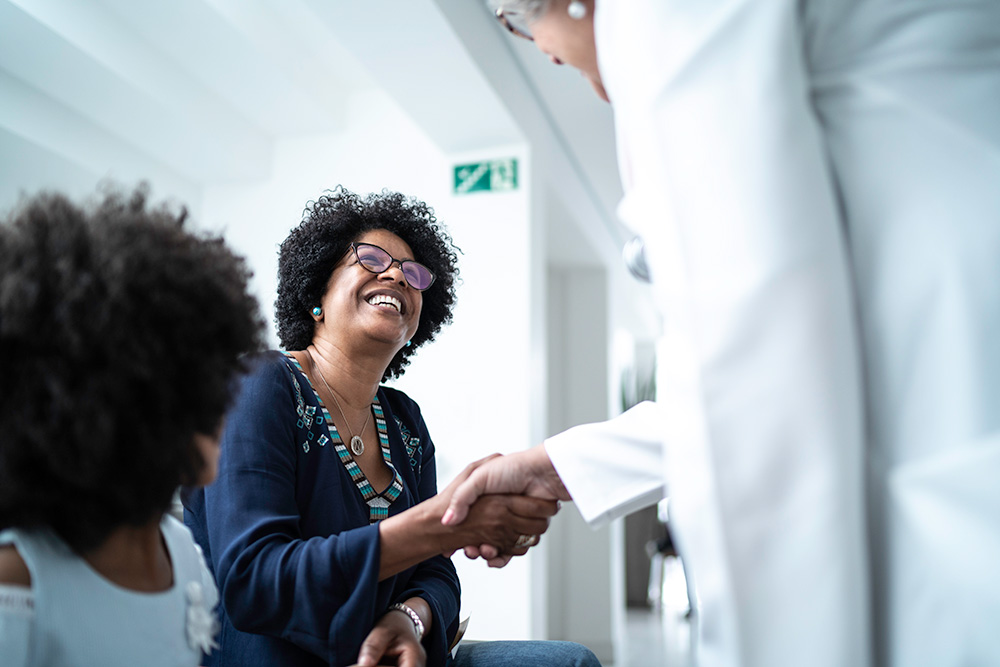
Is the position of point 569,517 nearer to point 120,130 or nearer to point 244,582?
point 120,130

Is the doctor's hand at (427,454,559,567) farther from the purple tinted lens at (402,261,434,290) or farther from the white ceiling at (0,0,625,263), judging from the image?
the white ceiling at (0,0,625,263)

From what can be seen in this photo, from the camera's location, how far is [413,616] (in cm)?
141

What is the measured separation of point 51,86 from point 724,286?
4010 mm

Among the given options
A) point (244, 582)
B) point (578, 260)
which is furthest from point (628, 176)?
point (578, 260)

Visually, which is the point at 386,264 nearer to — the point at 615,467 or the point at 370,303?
the point at 370,303

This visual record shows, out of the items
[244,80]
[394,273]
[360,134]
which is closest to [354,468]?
[394,273]

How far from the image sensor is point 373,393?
68.8 inches

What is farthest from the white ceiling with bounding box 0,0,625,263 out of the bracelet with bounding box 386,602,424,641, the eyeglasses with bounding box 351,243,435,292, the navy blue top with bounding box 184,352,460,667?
the bracelet with bounding box 386,602,424,641

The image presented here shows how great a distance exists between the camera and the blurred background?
3518 mm

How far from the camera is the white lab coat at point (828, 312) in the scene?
0.78 metres

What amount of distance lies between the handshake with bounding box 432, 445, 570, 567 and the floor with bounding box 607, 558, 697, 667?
2.61 meters

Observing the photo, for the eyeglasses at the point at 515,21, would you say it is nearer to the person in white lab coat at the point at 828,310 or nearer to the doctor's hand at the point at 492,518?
the person in white lab coat at the point at 828,310

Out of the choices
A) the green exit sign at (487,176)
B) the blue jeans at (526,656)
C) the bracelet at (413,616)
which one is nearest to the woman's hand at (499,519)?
the bracelet at (413,616)

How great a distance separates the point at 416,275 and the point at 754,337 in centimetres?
121
